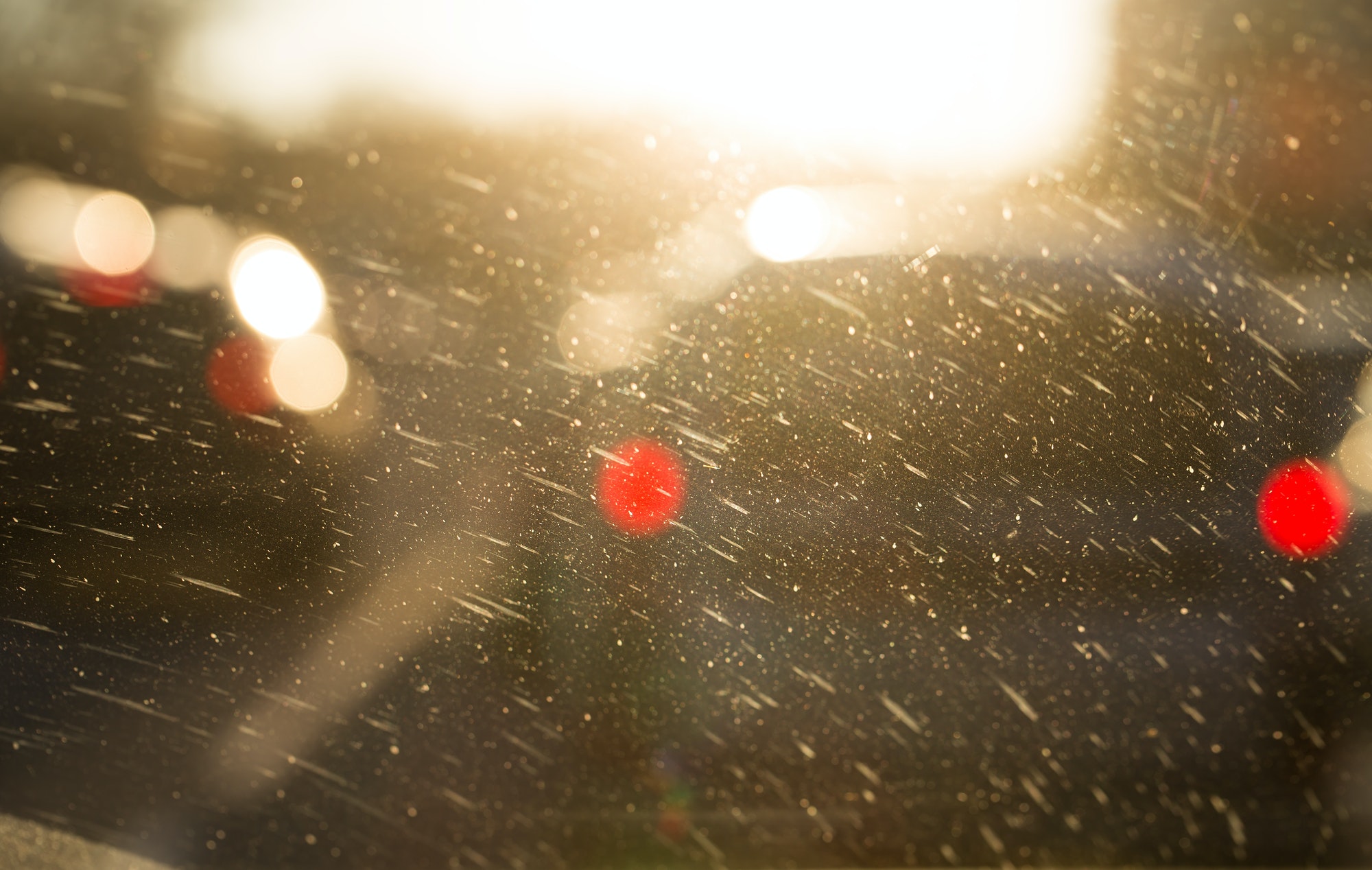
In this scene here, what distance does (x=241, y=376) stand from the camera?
2.64 metres

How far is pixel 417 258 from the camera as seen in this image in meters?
2.51

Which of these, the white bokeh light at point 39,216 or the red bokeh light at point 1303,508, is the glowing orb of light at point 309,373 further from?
the red bokeh light at point 1303,508

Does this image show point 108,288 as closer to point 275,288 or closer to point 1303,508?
point 275,288

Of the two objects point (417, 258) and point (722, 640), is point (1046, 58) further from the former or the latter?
point (722, 640)

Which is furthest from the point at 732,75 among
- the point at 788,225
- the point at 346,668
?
the point at 346,668

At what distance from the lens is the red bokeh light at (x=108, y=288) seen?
244cm

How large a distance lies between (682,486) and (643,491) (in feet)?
0.43

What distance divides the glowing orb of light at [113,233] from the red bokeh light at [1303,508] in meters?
3.46

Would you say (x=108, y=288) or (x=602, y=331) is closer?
(x=108, y=288)

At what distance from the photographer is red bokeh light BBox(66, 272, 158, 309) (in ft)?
8.02

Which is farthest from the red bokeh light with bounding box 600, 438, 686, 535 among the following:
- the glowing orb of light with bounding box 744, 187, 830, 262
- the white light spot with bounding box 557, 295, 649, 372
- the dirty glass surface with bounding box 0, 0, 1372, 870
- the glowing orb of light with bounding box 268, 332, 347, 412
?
the glowing orb of light with bounding box 268, 332, 347, 412

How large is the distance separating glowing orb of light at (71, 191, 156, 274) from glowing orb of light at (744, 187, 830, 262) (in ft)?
5.51

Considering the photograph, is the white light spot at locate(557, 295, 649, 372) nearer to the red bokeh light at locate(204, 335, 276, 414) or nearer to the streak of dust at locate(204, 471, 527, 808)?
the streak of dust at locate(204, 471, 527, 808)

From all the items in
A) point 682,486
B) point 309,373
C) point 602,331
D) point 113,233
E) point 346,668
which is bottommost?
point 346,668
